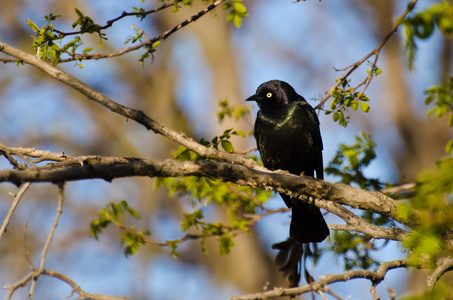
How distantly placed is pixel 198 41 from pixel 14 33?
4602mm

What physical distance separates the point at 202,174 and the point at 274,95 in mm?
2636

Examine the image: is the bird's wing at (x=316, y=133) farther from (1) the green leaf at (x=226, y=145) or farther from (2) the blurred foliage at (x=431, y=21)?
(2) the blurred foliage at (x=431, y=21)

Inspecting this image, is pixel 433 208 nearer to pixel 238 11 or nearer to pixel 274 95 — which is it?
pixel 238 11

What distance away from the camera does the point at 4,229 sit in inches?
93.6

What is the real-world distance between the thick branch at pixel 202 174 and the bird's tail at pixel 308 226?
1.12 metres

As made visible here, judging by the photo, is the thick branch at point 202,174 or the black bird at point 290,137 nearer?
the thick branch at point 202,174

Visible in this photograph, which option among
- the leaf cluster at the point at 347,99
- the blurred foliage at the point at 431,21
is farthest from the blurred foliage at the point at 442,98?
the blurred foliage at the point at 431,21

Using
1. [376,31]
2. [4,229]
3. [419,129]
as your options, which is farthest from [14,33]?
[4,229]

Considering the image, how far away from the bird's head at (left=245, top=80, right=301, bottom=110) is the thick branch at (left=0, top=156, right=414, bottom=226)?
74.1 inches

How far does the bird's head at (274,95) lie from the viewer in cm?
508

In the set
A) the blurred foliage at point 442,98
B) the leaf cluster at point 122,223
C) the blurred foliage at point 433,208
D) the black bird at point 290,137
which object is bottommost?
the blurred foliage at point 433,208

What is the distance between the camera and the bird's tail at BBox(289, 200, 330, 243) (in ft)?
14.8

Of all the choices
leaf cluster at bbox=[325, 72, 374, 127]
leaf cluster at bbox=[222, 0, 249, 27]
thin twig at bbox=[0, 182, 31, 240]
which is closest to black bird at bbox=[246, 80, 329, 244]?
leaf cluster at bbox=[325, 72, 374, 127]

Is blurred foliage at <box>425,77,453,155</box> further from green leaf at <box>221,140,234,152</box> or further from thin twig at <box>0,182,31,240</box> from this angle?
thin twig at <box>0,182,31,240</box>
